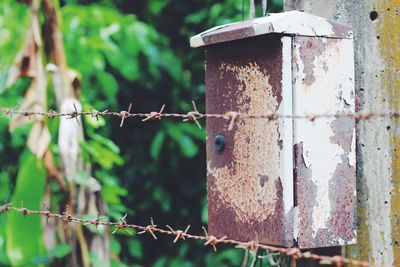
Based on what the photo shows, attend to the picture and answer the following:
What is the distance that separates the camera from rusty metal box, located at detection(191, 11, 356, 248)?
1.97 meters

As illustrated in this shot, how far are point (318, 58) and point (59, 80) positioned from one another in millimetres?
1782

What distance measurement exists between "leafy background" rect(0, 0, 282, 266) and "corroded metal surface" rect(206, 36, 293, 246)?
5.32ft

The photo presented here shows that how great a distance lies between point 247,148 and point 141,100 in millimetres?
2774

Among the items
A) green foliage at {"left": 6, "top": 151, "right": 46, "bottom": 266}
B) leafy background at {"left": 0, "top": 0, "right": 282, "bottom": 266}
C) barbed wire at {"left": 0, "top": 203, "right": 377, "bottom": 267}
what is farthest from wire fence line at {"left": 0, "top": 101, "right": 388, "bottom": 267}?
leafy background at {"left": 0, "top": 0, "right": 282, "bottom": 266}

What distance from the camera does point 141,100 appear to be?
4793 mm

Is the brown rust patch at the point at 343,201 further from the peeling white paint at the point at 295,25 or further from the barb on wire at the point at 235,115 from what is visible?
the peeling white paint at the point at 295,25

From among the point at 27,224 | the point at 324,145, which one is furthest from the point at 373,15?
the point at 27,224

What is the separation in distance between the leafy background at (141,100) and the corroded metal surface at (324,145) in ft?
A: 6.17

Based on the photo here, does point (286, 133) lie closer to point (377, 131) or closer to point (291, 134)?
point (291, 134)

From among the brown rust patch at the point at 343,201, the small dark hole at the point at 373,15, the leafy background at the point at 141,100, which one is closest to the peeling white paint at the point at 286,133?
the brown rust patch at the point at 343,201

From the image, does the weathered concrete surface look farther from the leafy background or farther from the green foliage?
the leafy background

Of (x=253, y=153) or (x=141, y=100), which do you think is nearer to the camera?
(x=253, y=153)

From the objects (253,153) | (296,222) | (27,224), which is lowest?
(27,224)

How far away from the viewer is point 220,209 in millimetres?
2184
